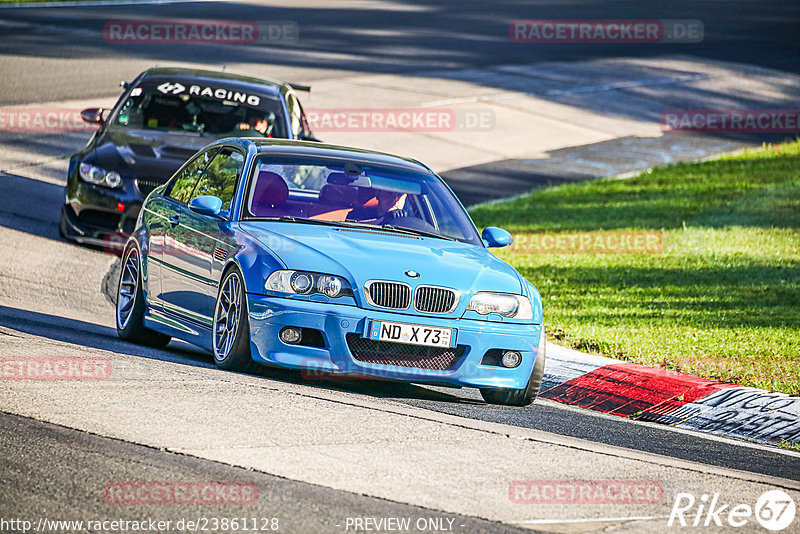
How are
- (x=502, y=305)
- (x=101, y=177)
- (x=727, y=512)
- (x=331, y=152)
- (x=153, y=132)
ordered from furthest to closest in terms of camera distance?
(x=153, y=132) → (x=101, y=177) → (x=331, y=152) → (x=502, y=305) → (x=727, y=512)

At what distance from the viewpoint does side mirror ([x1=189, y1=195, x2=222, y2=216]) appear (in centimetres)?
893

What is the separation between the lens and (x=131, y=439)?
6.37 meters

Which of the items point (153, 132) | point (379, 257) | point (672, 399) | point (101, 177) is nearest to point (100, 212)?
point (101, 177)

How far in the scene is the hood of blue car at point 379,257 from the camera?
8.12 meters

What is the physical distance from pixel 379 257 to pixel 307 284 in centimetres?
50

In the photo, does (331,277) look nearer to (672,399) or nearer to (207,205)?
(207,205)

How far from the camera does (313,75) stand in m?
27.6

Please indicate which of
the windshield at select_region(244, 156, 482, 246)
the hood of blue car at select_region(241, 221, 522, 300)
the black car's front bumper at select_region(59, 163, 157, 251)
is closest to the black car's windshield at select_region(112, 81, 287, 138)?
the black car's front bumper at select_region(59, 163, 157, 251)

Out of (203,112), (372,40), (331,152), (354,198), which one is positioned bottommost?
(372,40)

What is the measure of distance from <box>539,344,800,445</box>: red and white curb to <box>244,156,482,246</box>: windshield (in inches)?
53.0

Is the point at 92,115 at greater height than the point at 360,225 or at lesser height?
lesser

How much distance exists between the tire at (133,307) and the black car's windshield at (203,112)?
4.26m

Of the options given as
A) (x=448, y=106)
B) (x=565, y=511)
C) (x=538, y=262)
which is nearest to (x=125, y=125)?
(x=538, y=262)

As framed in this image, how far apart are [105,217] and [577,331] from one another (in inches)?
195
